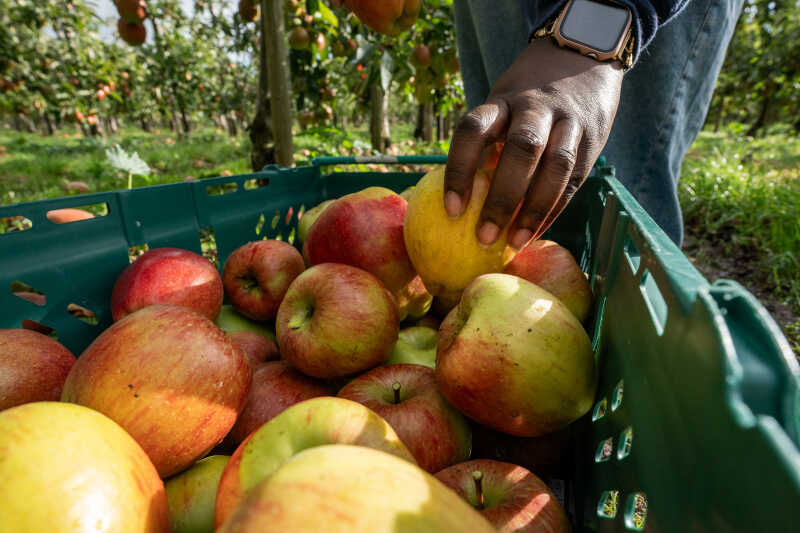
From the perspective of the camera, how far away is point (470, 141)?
1.15 m

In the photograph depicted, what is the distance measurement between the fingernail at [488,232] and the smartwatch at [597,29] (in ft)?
1.66

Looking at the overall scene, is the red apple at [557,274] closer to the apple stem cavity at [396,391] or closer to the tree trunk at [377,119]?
the apple stem cavity at [396,391]

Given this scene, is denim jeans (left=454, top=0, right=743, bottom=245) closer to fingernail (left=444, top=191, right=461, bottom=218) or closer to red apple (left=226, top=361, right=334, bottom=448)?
fingernail (left=444, top=191, right=461, bottom=218)

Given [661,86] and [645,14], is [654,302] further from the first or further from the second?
[661,86]

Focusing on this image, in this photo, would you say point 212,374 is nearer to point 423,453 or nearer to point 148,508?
point 148,508

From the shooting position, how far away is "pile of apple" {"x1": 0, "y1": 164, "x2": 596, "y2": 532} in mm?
575

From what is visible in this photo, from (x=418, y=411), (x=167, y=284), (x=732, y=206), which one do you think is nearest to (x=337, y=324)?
(x=418, y=411)

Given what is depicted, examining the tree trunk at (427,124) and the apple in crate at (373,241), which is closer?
the apple in crate at (373,241)

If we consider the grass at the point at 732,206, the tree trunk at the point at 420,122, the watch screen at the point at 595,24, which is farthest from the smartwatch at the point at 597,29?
the tree trunk at the point at 420,122

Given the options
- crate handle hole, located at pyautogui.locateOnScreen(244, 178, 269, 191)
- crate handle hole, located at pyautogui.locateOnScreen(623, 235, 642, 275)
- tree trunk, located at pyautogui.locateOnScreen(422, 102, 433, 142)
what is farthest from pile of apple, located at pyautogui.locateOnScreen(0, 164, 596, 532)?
tree trunk, located at pyautogui.locateOnScreen(422, 102, 433, 142)

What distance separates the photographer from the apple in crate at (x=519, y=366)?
1040 millimetres

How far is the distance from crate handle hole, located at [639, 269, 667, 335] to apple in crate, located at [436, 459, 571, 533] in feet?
1.48

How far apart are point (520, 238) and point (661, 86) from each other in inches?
41.3

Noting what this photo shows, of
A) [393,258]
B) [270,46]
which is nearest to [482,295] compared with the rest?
[393,258]
